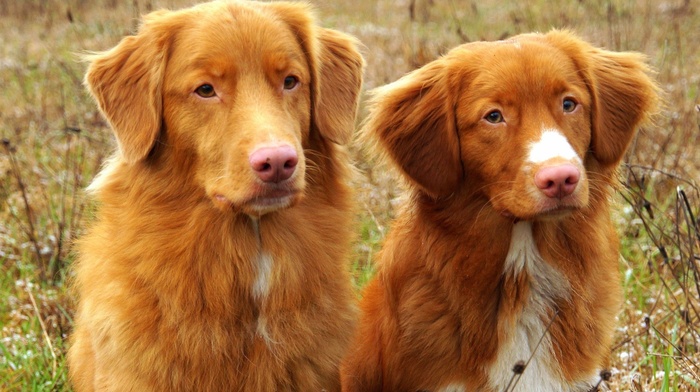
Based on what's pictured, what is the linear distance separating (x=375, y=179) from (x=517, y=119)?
12.6ft

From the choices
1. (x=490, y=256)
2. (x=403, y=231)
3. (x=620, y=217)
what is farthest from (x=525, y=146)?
(x=620, y=217)

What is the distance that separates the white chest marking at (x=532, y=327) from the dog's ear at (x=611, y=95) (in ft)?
1.69

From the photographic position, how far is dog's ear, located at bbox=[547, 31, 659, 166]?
3920 millimetres

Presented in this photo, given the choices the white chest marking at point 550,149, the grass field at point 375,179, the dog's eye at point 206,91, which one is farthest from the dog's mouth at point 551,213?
the dog's eye at point 206,91

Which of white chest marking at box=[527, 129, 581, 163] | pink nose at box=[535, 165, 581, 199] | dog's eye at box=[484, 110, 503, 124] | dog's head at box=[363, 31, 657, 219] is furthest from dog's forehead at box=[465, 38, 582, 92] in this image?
pink nose at box=[535, 165, 581, 199]

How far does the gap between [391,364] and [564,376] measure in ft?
2.63

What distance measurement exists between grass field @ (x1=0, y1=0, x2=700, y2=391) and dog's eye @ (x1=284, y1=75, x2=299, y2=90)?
110cm

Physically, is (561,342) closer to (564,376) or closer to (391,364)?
(564,376)

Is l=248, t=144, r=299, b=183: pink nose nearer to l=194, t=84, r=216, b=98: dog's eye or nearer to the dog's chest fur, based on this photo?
l=194, t=84, r=216, b=98: dog's eye

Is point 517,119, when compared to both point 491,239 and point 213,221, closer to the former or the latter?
point 491,239

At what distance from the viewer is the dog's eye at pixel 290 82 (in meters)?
3.73

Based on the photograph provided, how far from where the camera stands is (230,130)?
3477 millimetres

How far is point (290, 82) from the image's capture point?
3750mm

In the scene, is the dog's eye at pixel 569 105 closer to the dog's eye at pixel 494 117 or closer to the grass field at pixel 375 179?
the dog's eye at pixel 494 117
